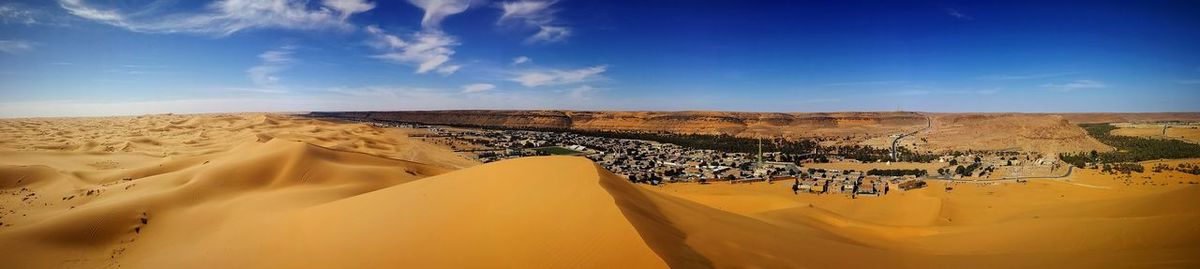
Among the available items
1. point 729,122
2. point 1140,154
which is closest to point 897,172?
point 1140,154

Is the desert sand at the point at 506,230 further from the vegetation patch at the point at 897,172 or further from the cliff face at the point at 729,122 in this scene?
the cliff face at the point at 729,122

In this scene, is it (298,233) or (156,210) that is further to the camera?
(156,210)

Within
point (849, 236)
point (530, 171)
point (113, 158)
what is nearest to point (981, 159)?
point (849, 236)

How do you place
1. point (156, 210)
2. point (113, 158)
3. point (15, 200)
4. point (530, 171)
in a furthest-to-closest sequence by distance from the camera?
point (113, 158)
point (15, 200)
point (156, 210)
point (530, 171)

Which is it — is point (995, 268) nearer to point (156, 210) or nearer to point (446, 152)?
point (156, 210)

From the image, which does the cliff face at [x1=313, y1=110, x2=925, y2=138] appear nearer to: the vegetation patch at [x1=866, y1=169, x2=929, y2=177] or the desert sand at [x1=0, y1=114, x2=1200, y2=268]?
the vegetation patch at [x1=866, y1=169, x2=929, y2=177]

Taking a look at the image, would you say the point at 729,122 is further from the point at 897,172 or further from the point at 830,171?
the point at 897,172

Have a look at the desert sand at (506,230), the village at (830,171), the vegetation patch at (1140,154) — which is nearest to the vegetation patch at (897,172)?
the village at (830,171)

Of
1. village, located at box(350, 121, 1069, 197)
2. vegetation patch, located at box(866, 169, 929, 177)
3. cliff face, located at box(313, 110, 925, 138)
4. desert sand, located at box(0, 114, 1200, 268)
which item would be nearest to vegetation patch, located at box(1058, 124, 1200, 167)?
village, located at box(350, 121, 1069, 197)
